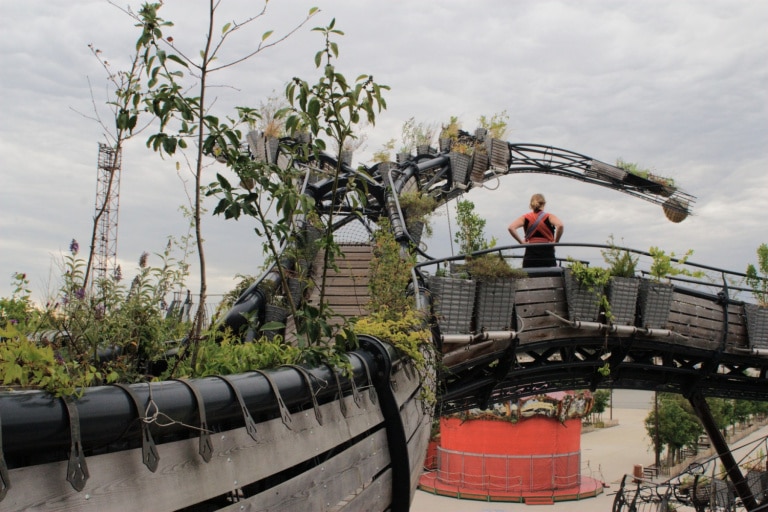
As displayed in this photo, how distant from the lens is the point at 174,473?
6.24 ft

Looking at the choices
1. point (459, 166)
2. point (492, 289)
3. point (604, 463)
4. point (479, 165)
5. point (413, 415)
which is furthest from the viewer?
point (604, 463)

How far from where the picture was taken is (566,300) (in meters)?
7.93

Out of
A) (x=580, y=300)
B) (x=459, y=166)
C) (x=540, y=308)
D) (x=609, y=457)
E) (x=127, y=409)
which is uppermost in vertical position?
(x=459, y=166)

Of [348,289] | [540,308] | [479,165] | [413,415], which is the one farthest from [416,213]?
[413,415]

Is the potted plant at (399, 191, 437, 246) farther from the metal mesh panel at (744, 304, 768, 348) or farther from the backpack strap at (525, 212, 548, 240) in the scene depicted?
the metal mesh panel at (744, 304, 768, 348)

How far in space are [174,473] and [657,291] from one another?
7653 mm

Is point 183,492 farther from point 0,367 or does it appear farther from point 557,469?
point 557,469

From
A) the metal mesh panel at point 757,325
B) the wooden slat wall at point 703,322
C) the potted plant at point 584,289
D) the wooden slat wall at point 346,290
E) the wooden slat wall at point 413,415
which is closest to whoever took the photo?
the wooden slat wall at point 413,415

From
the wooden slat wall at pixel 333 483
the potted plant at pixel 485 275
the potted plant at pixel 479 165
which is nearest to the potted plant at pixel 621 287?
the potted plant at pixel 485 275

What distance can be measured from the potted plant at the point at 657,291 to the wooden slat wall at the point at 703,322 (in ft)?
1.20

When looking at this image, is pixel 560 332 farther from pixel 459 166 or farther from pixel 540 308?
pixel 459 166

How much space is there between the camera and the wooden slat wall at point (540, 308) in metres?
7.73

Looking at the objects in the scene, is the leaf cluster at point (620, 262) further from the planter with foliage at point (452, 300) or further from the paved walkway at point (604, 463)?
the paved walkway at point (604, 463)

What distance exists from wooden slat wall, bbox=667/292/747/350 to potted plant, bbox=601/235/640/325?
0.91 meters
